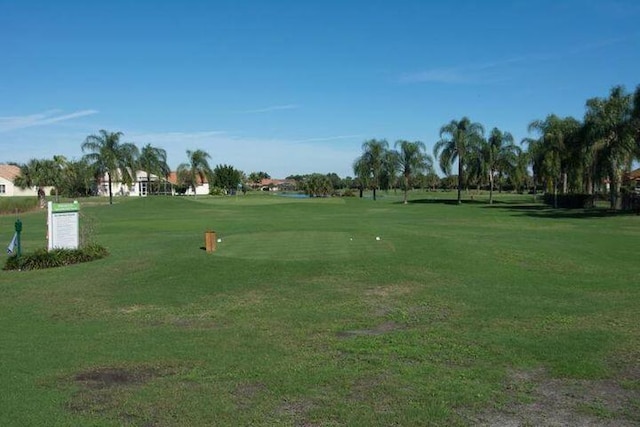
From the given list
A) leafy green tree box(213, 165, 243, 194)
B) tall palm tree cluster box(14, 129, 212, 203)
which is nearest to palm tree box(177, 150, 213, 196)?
tall palm tree cluster box(14, 129, 212, 203)

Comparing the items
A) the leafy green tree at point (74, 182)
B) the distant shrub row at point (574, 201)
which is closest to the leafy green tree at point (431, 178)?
the distant shrub row at point (574, 201)

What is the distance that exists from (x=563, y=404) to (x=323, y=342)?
3.53 metres

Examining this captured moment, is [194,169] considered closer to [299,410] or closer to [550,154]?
[550,154]

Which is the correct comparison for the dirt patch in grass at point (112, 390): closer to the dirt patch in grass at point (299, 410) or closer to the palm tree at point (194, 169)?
the dirt patch in grass at point (299, 410)

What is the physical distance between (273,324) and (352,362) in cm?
258

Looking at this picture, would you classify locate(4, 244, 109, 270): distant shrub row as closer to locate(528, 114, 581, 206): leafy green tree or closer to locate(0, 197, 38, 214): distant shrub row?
locate(0, 197, 38, 214): distant shrub row

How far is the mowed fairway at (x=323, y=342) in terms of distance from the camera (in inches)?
235

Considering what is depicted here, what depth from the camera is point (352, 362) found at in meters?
7.56

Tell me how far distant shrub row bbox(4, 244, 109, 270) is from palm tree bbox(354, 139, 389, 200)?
209 feet

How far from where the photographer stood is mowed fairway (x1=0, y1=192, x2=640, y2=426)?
5.98 m

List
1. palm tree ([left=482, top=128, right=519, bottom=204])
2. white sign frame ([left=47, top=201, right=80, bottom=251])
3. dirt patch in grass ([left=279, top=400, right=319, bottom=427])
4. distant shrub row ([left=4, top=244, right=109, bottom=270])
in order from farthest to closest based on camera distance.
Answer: palm tree ([left=482, top=128, right=519, bottom=204]), white sign frame ([left=47, top=201, right=80, bottom=251]), distant shrub row ([left=4, top=244, right=109, bottom=270]), dirt patch in grass ([left=279, top=400, right=319, bottom=427])

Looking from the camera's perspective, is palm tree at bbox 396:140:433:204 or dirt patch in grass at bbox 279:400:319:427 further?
palm tree at bbox 396:140:433:204

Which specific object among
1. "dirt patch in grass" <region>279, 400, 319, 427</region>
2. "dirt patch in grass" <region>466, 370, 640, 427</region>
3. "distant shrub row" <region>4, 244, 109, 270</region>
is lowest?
"dirt patch in grass" <region>466, 370, 640, 427</region>

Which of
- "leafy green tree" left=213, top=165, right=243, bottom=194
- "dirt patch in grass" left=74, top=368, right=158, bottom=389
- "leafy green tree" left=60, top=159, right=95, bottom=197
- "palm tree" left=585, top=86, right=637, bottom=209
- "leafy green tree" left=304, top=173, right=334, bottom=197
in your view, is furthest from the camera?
"leafy green tree" left=213, top=165, right=243, bottom=194
